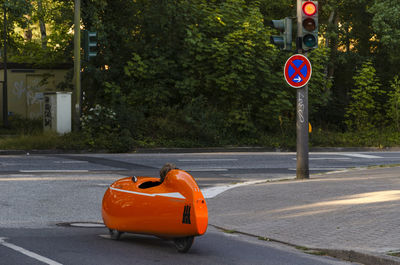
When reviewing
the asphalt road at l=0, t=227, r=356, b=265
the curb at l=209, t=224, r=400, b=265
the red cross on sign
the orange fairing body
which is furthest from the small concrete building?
the curb at l=209, t=224, r=400, b=265

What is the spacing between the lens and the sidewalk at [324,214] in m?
7.79

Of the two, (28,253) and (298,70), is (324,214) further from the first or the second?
(298,70)

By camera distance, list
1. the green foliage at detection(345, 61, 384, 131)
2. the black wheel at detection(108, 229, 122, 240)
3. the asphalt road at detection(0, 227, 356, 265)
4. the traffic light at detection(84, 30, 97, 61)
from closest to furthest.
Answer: the asphalt road at detection(0, 227, 356, 265) → the black wheel at detection(108, 229, 122, 240) → the traffic light at detection(84, 30, 97, 61) → the green foliage at detection(345, 61, 384, 131)

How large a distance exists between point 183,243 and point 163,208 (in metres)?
0.47

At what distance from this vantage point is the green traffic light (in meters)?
14.6

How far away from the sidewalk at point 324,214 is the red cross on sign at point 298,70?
7.32 feet

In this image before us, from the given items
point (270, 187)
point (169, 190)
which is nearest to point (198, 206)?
point (169, 190)

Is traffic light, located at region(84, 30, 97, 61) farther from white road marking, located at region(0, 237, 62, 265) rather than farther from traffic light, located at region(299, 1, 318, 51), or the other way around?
white road marking, located at region(0, 237, 62, 265)

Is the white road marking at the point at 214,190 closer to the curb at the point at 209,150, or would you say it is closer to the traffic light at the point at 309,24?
the traffic light at the point at 309,24

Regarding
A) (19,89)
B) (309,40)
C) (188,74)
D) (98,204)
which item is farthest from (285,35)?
(19,89)

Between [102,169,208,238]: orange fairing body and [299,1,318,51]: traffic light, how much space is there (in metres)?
7.43

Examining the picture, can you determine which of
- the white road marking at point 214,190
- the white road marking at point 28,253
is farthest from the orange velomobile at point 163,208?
the white road marking at point 214,190

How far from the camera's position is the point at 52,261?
6824 mm

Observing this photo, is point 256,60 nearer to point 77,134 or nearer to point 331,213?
point 77,134
